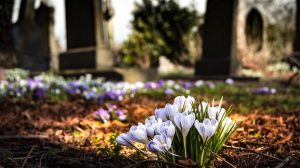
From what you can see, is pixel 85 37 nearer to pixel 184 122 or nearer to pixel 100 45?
pixel 100 45

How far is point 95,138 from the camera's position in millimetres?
2854

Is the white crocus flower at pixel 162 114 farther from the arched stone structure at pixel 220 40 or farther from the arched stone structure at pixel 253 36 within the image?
the arched stone structure at pixel 253 36

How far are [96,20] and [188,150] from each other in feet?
25.9

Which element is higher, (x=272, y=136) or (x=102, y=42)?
(x=102, y=42)

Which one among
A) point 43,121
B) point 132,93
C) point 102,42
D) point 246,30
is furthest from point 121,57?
point 43,121

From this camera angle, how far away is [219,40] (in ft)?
38.5

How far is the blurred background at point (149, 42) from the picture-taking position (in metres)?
9.45

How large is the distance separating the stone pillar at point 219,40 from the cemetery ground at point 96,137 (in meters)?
6.01

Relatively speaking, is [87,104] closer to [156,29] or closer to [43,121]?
[43,121]

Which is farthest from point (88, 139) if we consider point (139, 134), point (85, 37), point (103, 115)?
point (85, 37)

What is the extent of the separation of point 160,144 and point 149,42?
1762 centimetres

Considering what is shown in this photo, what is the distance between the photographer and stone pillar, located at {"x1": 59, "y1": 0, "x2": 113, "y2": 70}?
926cm

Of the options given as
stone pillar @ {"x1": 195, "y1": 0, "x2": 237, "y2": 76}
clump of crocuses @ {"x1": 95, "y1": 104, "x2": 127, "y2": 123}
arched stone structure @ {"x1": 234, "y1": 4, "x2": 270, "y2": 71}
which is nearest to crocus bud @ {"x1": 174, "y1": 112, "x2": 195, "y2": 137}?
clump of crocuses @ {"x1": 95, "y1": 104, "x2": 127, "y2": 123}

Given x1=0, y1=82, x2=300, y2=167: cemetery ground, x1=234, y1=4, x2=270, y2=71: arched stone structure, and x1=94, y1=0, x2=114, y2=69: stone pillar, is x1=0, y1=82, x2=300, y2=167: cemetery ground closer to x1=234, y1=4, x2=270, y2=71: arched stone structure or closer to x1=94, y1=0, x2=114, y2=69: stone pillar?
x1=94, y1=0, x2=114, y2=69: stone pillar
